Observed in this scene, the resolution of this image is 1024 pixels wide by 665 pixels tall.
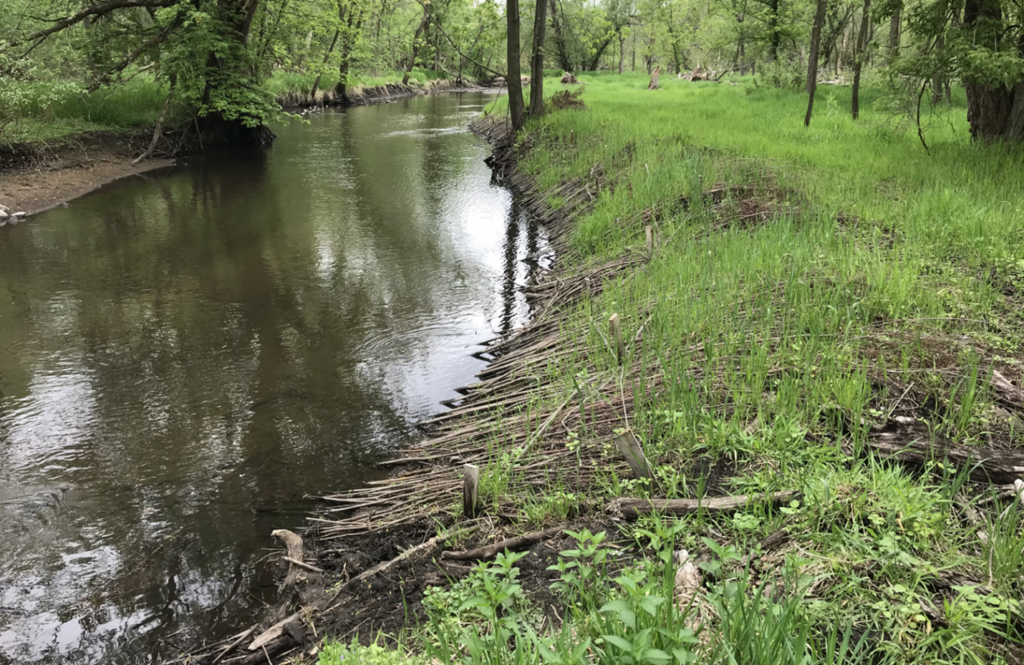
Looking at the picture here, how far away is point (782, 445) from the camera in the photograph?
10.8 ft

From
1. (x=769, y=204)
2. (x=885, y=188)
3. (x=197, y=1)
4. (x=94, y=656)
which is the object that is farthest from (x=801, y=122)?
(x=197, y=1)

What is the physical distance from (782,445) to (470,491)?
5.70ft

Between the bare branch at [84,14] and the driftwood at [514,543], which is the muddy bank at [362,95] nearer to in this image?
the bare branch at [84,14]

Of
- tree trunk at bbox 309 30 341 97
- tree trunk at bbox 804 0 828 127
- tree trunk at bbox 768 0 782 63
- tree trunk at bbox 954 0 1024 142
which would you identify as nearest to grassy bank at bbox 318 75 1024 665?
tree trunk at bbox 954 0 1024 142

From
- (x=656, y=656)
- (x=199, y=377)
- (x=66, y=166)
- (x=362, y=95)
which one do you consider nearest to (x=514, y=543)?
(x=656, y=656)

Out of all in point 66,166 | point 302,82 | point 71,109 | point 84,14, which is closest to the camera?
point 66,166

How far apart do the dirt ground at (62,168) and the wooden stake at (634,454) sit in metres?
14.2

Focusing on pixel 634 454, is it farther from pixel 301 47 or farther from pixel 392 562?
pixel 301 47

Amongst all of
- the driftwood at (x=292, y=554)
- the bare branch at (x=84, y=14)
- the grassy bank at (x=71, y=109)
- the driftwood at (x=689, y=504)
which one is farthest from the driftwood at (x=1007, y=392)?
the bare branch at (x=84, y=14)

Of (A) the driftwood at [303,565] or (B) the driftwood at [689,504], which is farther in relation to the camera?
(A) the driftwood at [303,565]

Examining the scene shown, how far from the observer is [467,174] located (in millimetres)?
16688

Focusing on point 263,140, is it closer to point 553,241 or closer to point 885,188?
point 553,241

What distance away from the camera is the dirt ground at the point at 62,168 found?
1309 cm

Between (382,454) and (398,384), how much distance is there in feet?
4.11
